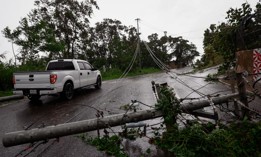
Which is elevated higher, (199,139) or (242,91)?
(242,91)

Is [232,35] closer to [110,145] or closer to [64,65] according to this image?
[110,145]

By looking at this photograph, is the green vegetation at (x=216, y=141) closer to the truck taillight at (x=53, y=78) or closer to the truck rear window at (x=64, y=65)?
the truck taillight at (x=53, y=78)

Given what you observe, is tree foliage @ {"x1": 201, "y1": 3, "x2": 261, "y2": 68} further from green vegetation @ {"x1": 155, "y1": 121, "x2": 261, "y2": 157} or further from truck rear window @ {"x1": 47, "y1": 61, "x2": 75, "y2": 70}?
truck rear window @ {"x1": 47, "y1": 61, "x2": 75, "y2": 70}

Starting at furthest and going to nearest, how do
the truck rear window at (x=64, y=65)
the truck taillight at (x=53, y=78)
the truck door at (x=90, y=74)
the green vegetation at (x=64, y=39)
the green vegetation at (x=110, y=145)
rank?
1. the green vegetation at (x=64, y=39)
2. the truck door at (x=90, y=74)
3. the truck rear window at (x=64, y=65)
4. the truck taillight at (x=53, y=78)
5. the green vegetation at (x=110, y=145)

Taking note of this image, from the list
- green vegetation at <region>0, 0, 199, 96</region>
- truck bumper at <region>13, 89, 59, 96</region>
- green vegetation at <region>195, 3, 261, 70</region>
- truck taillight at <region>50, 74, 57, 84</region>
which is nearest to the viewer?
green vegetation at <region>195, 3, 261, 70</region>

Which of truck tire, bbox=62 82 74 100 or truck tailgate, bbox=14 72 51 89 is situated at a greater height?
truck tailgate, bbox=14 72 51 89

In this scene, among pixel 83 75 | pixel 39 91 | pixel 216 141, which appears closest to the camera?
pixel 216 141

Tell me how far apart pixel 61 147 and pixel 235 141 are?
10.7ft

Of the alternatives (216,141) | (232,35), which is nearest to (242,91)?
(216,141)

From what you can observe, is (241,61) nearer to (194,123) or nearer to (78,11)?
(194,123)

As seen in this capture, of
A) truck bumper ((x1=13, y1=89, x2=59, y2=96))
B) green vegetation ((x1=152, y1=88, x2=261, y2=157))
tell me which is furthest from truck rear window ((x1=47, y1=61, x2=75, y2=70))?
green vegetation ((x1=152, y1=88, x2=261, y2=157))

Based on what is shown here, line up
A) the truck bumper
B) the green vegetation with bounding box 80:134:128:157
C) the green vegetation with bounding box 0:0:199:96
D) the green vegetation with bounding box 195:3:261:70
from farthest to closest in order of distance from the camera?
the green vegetation with bounding box 0:0:199:96 < the truck bumper < the green vegetation with bounding box 195:3:261:70 < the green vegetation with bounding box 80:134:128:157

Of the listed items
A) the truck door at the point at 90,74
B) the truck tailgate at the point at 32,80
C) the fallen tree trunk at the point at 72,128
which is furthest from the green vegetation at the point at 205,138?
the truck door at the point at 90,74

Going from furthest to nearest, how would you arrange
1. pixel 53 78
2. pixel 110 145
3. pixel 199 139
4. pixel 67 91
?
pixel 67 91 < pixel 53 78 < pixel 110 145 < pixel 199 139
